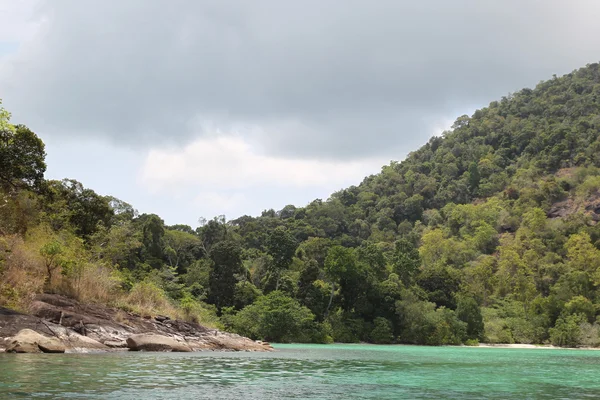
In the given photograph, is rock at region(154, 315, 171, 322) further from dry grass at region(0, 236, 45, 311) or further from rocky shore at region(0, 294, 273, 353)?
dry grass at region(0, 236, 45, 311)

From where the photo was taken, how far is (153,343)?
27812mm

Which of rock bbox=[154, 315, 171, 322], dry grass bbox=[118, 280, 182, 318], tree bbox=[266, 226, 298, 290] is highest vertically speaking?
tree bbox=[266, 226, 298, 290]

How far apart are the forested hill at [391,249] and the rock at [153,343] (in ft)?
11.3

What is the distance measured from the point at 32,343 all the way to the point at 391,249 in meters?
79.9

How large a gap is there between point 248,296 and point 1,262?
4126cm

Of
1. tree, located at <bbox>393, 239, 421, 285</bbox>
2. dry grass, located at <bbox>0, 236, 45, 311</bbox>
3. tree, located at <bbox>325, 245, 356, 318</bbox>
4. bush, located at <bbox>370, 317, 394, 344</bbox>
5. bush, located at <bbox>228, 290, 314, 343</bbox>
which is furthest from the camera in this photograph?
tree, located at <bbox>393, 239, 421, 285</bbox>

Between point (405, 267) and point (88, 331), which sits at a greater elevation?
point (405, 267)

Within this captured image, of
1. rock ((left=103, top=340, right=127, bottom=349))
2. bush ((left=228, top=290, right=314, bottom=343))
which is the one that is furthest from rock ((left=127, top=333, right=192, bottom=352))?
bush ((left=228, top=290, right=314, bottom=343))

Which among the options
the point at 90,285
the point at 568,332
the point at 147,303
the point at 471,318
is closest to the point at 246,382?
the point at 90,285

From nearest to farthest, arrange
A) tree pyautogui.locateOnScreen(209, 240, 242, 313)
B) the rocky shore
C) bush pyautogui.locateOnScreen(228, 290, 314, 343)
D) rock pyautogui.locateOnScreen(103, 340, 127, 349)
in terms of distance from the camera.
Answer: the rocky shore
rock pyautogui.locateOnScreen(103, 340, 127, 349)
bush pyautogui.locateOnScreen(228, 290, 314, 343)
tree pyautogui.locateOnScreen(209, 240, 242, 313)

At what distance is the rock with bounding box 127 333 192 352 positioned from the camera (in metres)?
27.1

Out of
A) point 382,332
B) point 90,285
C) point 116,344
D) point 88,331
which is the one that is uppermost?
point 90,285

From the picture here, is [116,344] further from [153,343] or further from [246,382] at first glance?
[246,382]

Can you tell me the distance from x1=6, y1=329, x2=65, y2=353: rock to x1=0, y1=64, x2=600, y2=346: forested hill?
3.82 metres
